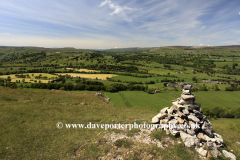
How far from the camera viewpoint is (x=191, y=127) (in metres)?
14.9

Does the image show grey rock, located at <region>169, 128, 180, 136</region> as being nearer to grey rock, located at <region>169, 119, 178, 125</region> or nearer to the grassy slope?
grey rock, located at <region>169, 119, 178, 125</region>

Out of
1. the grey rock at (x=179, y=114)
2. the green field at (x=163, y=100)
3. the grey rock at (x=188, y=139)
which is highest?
the grey rock at (x=179, y=114)

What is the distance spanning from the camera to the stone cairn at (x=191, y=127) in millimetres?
13279

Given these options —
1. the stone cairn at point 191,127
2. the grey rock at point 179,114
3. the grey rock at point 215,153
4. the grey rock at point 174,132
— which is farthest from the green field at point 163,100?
the grey rock at point 215,153

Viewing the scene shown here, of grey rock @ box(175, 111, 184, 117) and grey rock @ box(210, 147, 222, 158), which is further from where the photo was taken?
grey rock @ box(175, 111, 184, 117)

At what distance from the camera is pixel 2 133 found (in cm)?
1517

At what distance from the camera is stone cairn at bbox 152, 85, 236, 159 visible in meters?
13.3

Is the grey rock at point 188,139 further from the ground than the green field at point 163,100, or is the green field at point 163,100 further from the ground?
the grey rock at point 188,139

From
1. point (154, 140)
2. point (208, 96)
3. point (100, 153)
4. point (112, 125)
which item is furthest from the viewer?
point (208, 96)

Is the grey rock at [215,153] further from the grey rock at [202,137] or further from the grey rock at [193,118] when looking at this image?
the grey rock at [193,118]

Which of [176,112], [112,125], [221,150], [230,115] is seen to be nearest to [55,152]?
[112,125]

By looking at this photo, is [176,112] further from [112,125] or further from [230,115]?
[230,115]

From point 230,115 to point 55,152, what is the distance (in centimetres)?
6862

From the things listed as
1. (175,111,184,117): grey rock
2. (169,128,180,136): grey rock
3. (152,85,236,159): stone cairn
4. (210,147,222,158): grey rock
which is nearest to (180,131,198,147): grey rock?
(152,85,236,159): stone cairn
